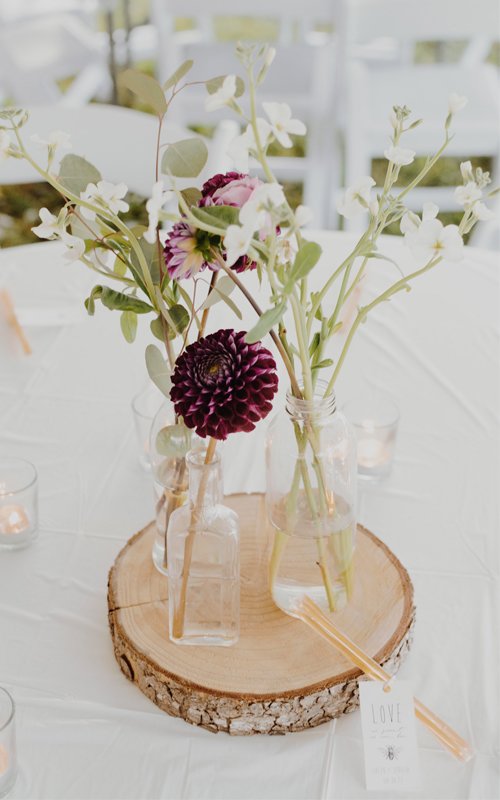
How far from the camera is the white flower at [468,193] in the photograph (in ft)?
2.43

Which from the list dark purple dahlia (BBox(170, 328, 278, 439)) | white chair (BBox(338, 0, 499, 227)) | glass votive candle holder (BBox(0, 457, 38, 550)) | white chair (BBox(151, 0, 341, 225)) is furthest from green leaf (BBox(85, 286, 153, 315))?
white chair (BBox(151, 0, 341, 225))

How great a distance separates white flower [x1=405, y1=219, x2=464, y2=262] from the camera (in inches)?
27.9

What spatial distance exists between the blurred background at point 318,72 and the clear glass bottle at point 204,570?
4.60 ft

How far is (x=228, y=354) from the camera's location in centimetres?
75

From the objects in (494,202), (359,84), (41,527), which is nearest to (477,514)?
(41,527)

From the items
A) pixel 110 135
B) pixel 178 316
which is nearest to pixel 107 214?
pixel 178 316

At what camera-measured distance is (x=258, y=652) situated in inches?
36.8

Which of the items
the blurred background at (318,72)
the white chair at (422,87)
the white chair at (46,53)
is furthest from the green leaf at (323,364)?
the white chair at (46,53)

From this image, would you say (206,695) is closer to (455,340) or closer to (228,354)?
(228,354)

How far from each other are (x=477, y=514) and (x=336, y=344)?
16.9 inches

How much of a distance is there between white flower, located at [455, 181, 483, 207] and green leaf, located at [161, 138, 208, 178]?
215 mm

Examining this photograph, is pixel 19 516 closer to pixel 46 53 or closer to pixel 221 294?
pixel 221 294

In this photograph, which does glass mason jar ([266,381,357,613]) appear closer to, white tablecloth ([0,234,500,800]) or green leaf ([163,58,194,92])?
white tablecloth ([0,234,500,800])

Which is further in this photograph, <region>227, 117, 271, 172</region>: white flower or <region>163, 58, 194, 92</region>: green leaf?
<region>163, 58, 194, 92</region>: green leaf
